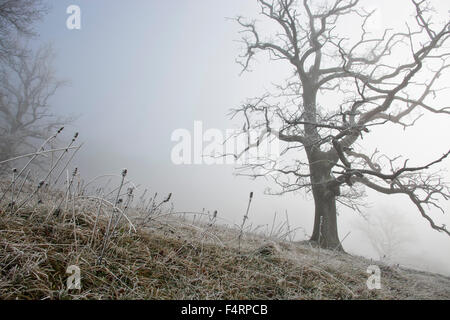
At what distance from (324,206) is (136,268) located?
796 cm

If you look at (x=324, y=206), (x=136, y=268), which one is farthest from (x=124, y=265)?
(x=324, y=206)

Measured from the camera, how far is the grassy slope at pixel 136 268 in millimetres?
1605

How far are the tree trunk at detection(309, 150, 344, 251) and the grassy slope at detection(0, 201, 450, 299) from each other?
19.2 feet

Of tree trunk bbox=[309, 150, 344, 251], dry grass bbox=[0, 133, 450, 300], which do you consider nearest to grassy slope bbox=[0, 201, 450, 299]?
dry grass bbox=[0, 133, 450, 300]

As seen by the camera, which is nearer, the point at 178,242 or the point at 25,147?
the point at 178,242

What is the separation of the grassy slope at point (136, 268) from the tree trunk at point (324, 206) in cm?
584

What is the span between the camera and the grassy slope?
1.61 meters

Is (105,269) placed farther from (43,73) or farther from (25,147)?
(43,73)

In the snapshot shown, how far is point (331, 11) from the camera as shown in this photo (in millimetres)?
10586

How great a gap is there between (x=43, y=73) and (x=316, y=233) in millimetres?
24179

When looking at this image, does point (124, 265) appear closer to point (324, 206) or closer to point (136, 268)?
point (136, 268)

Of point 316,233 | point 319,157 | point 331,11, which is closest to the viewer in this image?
point 316,233

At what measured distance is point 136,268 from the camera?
1.90 meters
